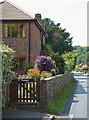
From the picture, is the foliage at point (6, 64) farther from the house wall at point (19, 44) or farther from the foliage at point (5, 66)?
the house wall at point (19, 44)

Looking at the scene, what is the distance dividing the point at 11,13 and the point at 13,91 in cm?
2587

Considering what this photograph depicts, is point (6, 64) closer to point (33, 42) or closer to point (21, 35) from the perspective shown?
point (21, 35)

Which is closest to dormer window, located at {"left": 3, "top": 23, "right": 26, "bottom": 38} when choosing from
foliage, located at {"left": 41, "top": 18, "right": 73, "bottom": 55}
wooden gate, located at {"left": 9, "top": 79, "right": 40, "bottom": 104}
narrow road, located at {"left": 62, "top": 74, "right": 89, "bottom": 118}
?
narrow road, located at {"left": 62, "top": 74, "right": 89, "bottom": 118}

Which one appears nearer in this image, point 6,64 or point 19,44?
point 6,64

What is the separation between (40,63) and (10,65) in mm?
17285

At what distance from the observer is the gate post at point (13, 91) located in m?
16.4

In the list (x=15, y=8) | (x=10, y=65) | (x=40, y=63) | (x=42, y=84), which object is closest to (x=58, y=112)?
(x=42, y=84)

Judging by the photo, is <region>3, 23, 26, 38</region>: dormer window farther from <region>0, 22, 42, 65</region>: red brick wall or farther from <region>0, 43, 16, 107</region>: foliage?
<region>0, 43, 16, 107</region>: foliage

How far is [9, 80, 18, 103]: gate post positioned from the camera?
16438mm

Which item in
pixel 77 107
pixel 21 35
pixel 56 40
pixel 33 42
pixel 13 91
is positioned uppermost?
pixel 56 40

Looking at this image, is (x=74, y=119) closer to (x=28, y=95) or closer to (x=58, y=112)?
(x=58, y=112)

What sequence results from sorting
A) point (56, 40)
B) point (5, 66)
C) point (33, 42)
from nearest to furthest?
point (5, 66), point (33, 42), point (56, 40)

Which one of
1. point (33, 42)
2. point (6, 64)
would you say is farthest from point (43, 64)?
point (6, 64)

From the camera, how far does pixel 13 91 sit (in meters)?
16.5
